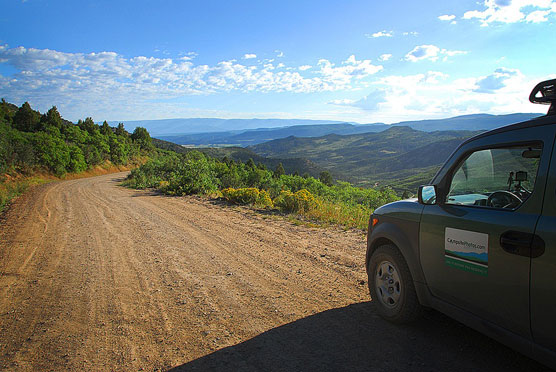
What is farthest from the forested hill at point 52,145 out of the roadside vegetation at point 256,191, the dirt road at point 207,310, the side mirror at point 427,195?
the side mirror at point 427,195

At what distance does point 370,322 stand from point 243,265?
8.42 ft

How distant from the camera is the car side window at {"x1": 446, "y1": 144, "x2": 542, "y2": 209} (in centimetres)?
256

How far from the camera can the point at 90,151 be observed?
122ft

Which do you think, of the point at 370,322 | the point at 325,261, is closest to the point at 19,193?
the point at 325,261

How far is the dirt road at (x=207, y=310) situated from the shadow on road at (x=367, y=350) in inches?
0.4

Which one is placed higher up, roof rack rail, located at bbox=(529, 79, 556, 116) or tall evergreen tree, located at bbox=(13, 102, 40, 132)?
tall evergreen tree, located at bbox=(13, 102, 40, 132)

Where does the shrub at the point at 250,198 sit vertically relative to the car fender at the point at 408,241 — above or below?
below

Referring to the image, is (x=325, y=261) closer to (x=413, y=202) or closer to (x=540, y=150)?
(x=413, y=202)

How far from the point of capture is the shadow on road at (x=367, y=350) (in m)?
2.84

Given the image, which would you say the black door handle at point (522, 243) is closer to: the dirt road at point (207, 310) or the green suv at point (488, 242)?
the green suv at point (488, 242)

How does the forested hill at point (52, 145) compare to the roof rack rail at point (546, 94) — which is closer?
the roof rack rail at point (546, 94)

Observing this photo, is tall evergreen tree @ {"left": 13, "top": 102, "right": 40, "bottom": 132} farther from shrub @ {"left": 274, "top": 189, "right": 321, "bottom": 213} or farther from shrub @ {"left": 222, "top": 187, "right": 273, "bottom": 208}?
shrub @ {"left": 274, "top": 189, "right": 321, "bottom": 213}

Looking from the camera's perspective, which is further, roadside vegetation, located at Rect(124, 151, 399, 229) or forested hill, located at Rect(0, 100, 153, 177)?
forested hill, located at Rect(0, 100, 153, 177)

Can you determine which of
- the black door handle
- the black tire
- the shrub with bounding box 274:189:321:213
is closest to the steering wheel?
the black door handle
